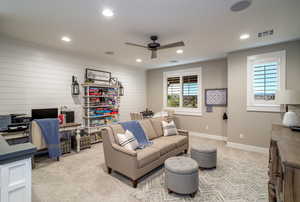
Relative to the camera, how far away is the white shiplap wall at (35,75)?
333 cm

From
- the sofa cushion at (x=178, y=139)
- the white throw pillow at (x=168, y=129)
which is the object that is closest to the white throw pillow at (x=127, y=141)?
the sofa cushion at (x=178, y=139)

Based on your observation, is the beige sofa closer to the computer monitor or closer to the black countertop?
the black countertop

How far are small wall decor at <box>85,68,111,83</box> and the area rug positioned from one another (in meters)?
3.56

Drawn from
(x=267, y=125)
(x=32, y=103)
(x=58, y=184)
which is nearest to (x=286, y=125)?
(x=267, y=125)

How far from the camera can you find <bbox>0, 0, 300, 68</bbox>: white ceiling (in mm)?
2168

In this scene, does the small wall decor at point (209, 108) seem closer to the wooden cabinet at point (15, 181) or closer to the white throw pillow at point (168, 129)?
the white throw pillow at point (168, 129)

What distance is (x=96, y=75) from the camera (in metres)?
5.03

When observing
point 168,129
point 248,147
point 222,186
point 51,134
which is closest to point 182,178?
point 222,186

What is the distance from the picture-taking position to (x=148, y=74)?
7102mm

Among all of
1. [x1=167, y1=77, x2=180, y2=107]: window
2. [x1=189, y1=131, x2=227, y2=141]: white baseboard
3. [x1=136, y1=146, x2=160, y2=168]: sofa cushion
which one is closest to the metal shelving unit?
[x1=167, y1=77, x2=180, y2=107]: window

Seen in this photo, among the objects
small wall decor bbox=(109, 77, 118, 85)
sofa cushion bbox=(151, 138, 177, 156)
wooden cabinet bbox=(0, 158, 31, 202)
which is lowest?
sofa cushion bbox=(151, 138, 177, 156)

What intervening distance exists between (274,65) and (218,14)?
2.53 meters

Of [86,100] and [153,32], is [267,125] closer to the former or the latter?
[153,32]

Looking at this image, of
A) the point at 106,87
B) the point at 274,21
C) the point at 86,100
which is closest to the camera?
the point at 274,21
